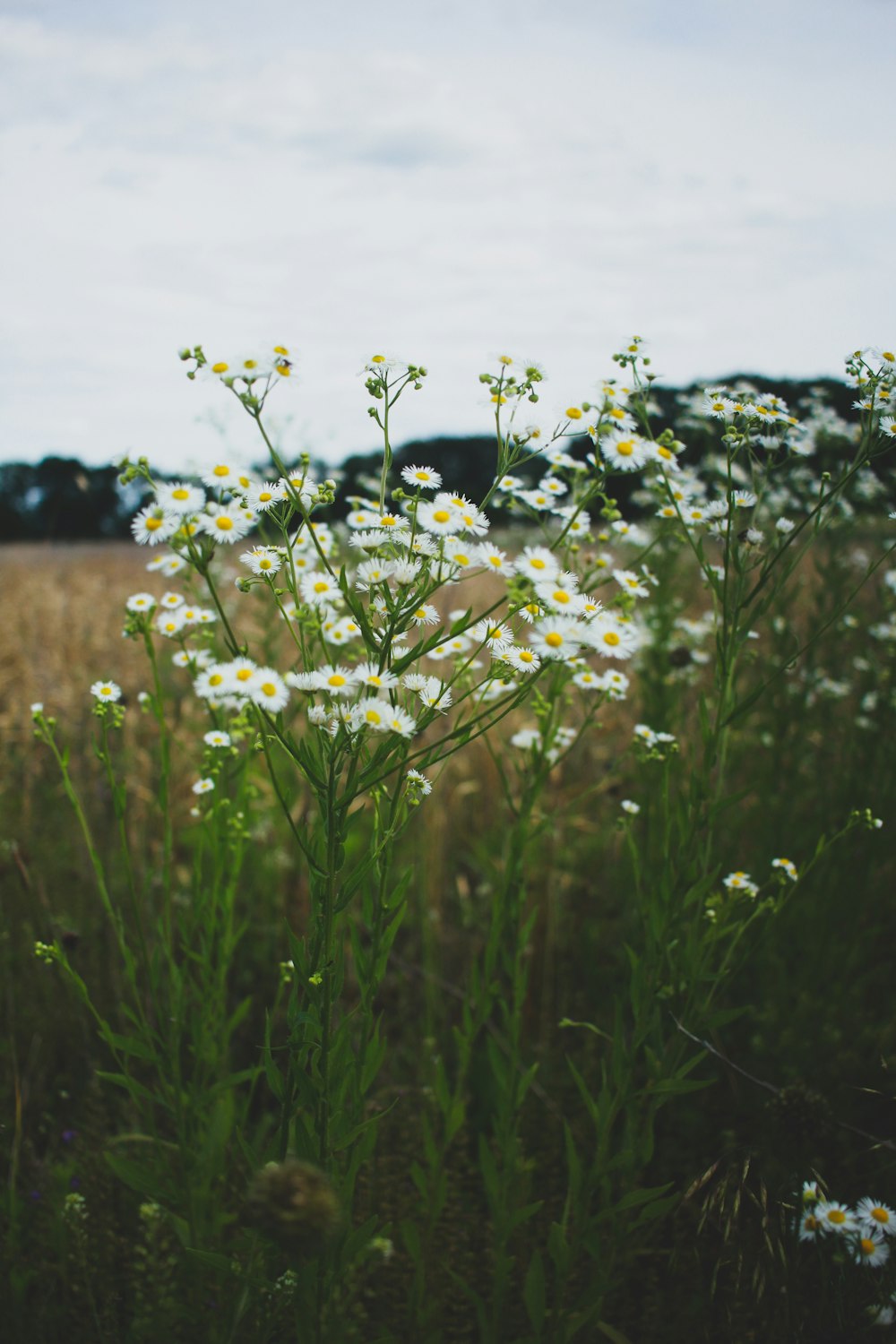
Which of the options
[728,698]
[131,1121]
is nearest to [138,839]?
[131,1121]

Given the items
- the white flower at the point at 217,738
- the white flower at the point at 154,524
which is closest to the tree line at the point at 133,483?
the white flower at the point at 154,524

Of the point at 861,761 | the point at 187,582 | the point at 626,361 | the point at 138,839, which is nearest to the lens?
the point at 626,361

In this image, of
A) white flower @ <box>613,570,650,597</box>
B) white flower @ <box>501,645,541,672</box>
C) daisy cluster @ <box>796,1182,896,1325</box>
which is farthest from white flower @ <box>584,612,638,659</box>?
daisy cluster @ <box>796,1182,896,1325</box>

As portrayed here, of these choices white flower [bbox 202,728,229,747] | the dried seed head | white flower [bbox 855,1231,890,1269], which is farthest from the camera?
white flower [bbox 202,728,229,747]

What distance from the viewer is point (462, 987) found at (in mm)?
3082

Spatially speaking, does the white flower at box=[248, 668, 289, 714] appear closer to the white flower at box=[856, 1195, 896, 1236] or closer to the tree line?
the tree line

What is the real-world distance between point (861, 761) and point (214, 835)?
7.92 ft

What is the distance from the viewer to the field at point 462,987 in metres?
1.44

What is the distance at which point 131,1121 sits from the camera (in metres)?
2.32

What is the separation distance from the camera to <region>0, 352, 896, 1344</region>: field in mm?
1436

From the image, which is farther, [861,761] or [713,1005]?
[861,761]

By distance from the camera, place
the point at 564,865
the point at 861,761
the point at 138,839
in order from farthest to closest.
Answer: the point at 564,865
the point at 138,839
the point at 861,761

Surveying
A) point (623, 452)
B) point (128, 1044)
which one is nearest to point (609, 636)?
point (623, 452)

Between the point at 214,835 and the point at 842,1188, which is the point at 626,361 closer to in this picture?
the point at 214,835
